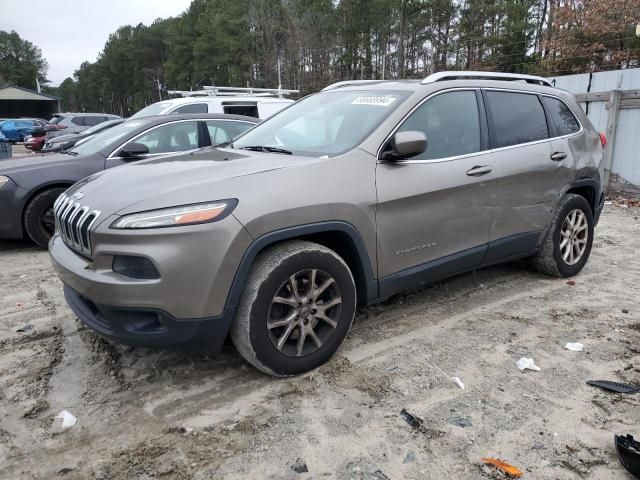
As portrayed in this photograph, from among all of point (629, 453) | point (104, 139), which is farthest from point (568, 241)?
point (104, 139)

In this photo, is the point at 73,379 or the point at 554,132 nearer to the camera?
the point at 73,379

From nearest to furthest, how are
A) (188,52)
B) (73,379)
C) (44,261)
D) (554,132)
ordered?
(73,379) → (554,132) → (44,261) → (188,52)

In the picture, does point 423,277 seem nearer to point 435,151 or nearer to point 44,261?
point 435,151

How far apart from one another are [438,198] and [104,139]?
16.0 feet

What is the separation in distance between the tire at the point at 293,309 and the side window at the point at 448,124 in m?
1.11

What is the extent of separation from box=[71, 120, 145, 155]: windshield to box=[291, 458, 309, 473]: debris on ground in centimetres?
522

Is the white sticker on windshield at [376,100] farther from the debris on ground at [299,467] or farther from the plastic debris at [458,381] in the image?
the debris on ground at [299,467]

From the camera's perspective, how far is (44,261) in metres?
5.75

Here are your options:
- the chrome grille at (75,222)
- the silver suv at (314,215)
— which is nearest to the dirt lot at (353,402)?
the silver suv at (314,215)

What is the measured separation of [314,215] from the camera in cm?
302

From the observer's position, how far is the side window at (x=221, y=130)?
273 inches

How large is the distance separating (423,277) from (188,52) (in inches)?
2717

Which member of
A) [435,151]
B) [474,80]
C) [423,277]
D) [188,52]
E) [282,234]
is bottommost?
[423,277]

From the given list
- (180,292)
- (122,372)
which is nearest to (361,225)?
(180,292)
